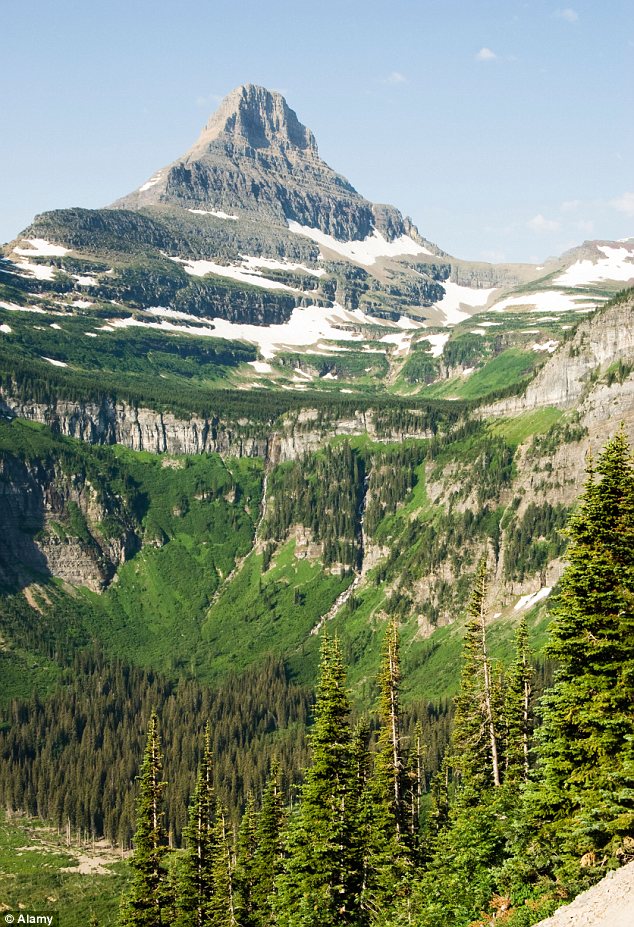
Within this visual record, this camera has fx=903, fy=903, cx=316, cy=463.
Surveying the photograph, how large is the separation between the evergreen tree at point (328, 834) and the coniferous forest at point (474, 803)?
10 cm

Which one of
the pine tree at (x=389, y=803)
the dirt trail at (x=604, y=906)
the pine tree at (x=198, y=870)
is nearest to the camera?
the dirt trail at (x=604, y=906)

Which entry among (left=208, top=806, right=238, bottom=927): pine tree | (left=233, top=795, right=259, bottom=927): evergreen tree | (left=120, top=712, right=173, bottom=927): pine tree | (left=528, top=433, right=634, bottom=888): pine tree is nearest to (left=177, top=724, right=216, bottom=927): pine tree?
(left=208, top=806, right=238, bottom=927): pine tree

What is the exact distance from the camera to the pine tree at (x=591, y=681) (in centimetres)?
3762

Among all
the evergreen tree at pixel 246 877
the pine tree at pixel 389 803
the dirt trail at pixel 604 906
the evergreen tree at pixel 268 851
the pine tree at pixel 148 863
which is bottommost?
the evergreen tree at pixel 246 877

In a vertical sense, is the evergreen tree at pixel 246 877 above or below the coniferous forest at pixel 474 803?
below

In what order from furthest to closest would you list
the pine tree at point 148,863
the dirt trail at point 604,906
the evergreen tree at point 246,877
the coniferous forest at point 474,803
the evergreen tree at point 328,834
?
1. the evergreen tree at point 246,877
2. the pine tree at point 148,863
3. the evergreen tree at point 328,834
4. the coniferous forest at point 474,803
5. the dirt trail at point 604,906

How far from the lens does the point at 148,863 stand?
67125 millimetres

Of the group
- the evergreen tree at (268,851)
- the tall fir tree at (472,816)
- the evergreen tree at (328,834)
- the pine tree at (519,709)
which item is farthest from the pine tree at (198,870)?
the pine tree at (519,709)

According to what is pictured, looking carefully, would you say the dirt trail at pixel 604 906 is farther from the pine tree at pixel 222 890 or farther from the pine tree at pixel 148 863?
the pine tree at pixel 222 890

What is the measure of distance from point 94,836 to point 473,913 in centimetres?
17082

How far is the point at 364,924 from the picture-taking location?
53.5 metres

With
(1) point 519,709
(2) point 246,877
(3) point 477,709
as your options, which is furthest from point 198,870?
(1) point 519,709

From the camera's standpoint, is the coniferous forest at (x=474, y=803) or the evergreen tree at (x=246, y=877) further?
the evergreen tree at (x=246, y=877)

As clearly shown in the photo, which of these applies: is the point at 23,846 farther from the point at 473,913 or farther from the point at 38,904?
the point at 473,913
